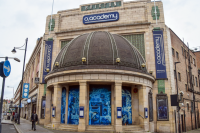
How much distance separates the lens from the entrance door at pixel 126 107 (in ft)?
71.0

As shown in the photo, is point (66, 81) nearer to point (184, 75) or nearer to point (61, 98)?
point (61, 98)

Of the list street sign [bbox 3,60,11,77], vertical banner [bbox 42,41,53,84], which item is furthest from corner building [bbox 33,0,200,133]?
street sign [bbox 3,60,11,77]

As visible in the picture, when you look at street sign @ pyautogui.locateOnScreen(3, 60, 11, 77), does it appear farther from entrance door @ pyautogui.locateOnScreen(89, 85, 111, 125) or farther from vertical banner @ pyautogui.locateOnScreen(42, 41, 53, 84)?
vertical banner @ pyautogui.locateOnScreen(42, 41, 53, 84)

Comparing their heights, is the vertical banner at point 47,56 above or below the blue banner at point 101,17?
below

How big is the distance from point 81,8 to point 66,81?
16277 millimetres

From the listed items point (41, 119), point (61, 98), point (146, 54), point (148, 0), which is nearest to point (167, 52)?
point (146, 54)

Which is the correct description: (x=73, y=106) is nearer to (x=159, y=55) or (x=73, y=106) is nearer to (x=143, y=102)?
(x=143, y=102)

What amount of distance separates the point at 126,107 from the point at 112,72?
5064 millimetres

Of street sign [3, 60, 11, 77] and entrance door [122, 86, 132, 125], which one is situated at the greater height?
street sign [3, 60, 11, 77]

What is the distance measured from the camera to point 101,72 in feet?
65.3

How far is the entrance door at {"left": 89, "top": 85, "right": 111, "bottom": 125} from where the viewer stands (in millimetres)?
20578

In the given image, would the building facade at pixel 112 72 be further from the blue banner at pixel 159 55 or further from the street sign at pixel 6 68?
the street sign at pixel 6 68

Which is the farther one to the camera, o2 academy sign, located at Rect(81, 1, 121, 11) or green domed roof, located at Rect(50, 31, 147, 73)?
o2 academy sign, located at Rect(81, 1, 121, 11)

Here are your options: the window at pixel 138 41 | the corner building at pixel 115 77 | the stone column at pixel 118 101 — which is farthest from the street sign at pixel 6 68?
the window at pixel 138 41
